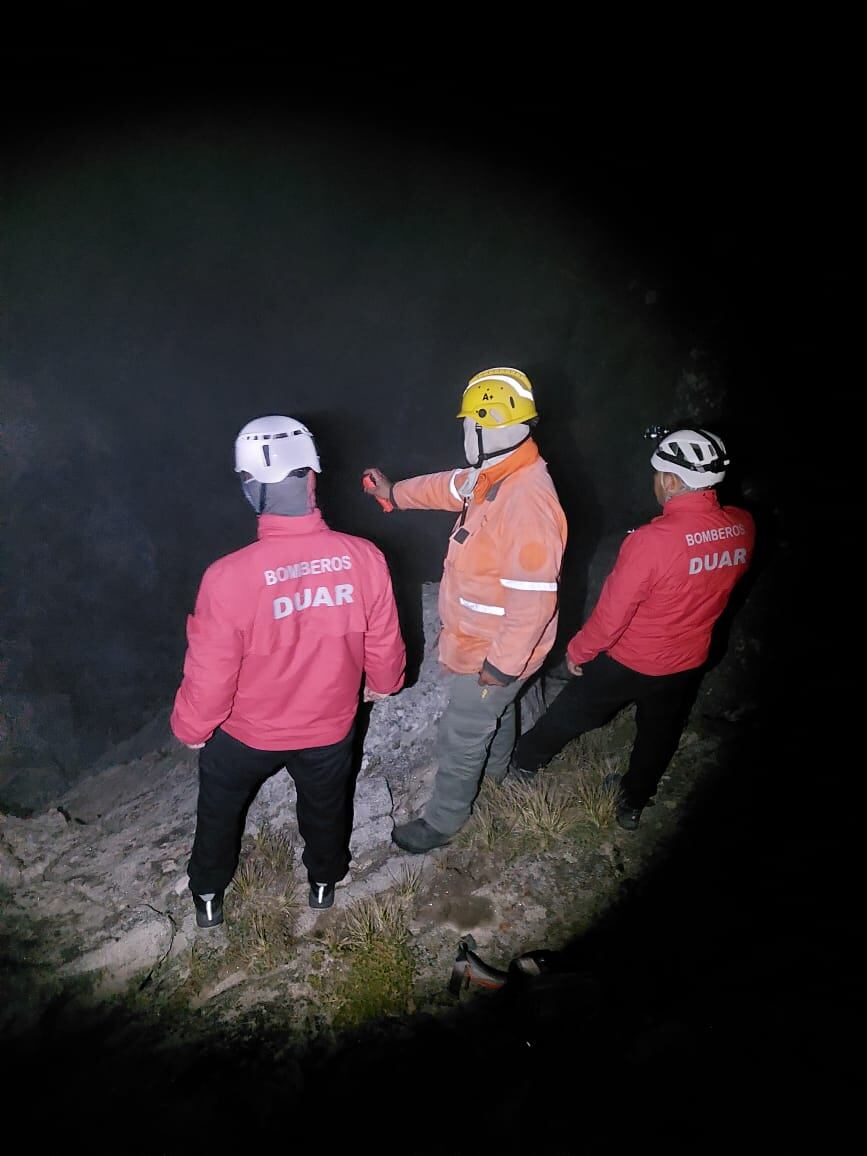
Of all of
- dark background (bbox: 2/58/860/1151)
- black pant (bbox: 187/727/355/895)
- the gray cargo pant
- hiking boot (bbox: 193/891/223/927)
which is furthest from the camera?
dark background (bbox: 2/58/860/1151)

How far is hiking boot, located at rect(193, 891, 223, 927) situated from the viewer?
11.3 feet

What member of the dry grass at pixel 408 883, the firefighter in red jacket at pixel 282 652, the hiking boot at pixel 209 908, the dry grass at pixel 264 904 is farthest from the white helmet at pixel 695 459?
the hiking boot at pixel 209 908

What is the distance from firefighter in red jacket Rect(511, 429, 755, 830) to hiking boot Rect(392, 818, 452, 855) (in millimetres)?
995

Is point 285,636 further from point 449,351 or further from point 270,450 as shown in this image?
point 449,351

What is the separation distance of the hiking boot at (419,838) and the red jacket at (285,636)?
1.24 metres

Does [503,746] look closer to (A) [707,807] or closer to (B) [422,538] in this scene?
(A) [707,807]

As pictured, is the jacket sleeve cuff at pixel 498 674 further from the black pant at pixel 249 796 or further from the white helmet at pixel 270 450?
the white helmet at pixel 270 450

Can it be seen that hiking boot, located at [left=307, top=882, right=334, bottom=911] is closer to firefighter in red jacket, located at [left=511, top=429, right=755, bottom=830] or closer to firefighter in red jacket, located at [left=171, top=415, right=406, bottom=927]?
firefighter in red jacket, located at [left=171, top=415, right=406, bottom=927]

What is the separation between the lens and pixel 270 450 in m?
2.70

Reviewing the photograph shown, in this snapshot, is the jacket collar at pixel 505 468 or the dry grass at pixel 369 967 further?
the jacket collar at pixel 505 468

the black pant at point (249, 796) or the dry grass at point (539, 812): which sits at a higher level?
the black pant at point (249, 796)

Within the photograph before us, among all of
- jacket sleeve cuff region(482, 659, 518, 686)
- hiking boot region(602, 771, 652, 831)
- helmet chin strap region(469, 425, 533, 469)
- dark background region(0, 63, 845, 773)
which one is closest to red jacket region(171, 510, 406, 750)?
jacket sleeve cuff region(482, 659, 518, 686)

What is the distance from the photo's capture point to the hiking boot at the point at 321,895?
3.56 meters

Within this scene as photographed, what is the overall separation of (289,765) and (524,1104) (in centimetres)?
178
